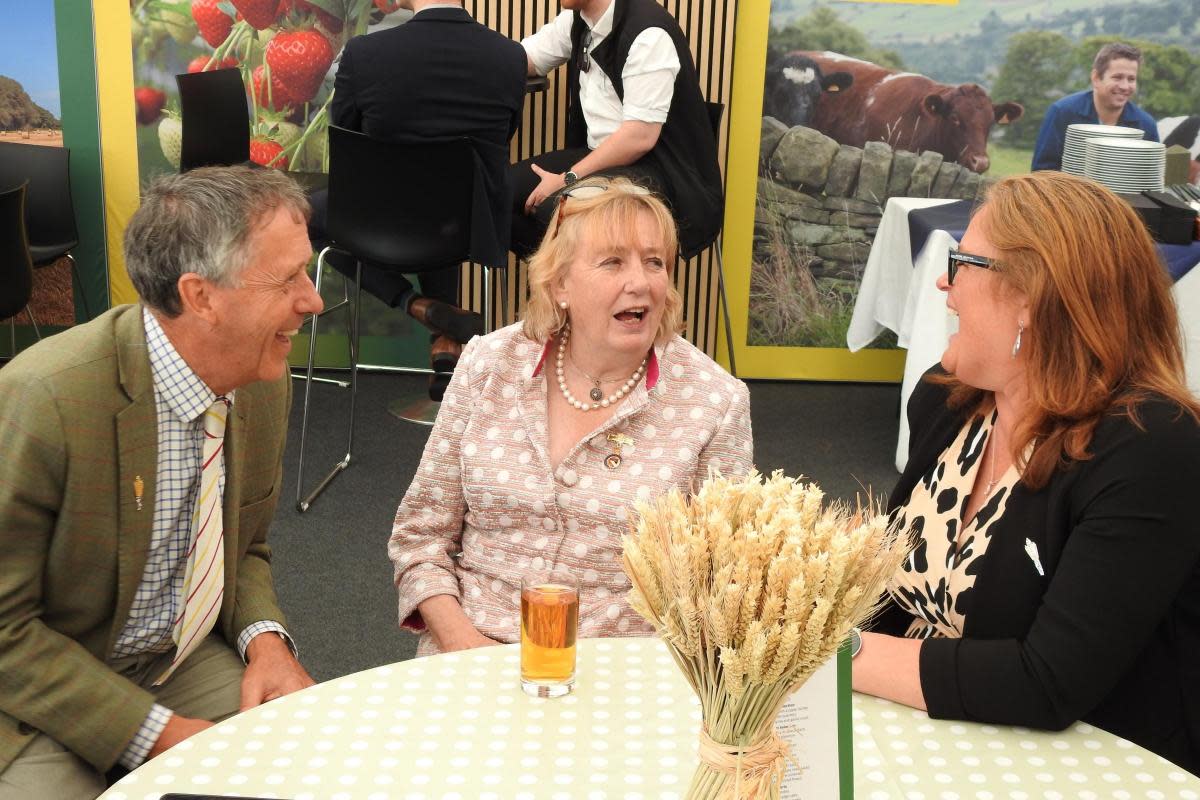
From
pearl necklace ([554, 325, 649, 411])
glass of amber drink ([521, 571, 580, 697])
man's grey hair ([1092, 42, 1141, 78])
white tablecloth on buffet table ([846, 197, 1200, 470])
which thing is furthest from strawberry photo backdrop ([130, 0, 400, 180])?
glass of amber drink ([521, 571, 580, 697])

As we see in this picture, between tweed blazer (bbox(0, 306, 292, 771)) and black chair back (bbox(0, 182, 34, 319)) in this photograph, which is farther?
black chair back (bbox(0, 182, 34, 319))

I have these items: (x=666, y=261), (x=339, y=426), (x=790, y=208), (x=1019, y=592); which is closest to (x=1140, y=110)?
(x=790, y=208)

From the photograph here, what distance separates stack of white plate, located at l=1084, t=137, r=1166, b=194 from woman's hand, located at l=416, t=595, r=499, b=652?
10.1ft

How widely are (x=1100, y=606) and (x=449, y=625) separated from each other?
3.33 feet

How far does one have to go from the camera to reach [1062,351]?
1.76 metres

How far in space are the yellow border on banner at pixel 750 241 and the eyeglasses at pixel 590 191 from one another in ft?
11.2

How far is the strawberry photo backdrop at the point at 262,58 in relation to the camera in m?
5.36

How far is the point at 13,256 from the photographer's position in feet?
14.0

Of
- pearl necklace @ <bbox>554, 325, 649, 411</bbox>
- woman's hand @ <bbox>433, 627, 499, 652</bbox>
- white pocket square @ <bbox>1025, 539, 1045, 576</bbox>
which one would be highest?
pearl necklace @ <bbox>554, 325, 649, 411</bbox>

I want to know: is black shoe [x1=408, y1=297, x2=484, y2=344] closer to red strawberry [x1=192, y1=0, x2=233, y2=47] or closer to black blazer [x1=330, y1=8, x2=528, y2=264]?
black blazer [x1=330, y1=8, x2=528, y2=264]

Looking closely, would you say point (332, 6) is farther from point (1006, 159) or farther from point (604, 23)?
point (1006, 159)

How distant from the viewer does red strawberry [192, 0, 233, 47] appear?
535cm

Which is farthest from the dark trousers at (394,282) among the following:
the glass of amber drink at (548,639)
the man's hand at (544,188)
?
the glass of amber drink at (548,639)

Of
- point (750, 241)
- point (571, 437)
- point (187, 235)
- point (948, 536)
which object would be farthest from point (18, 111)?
point (948, 536)
